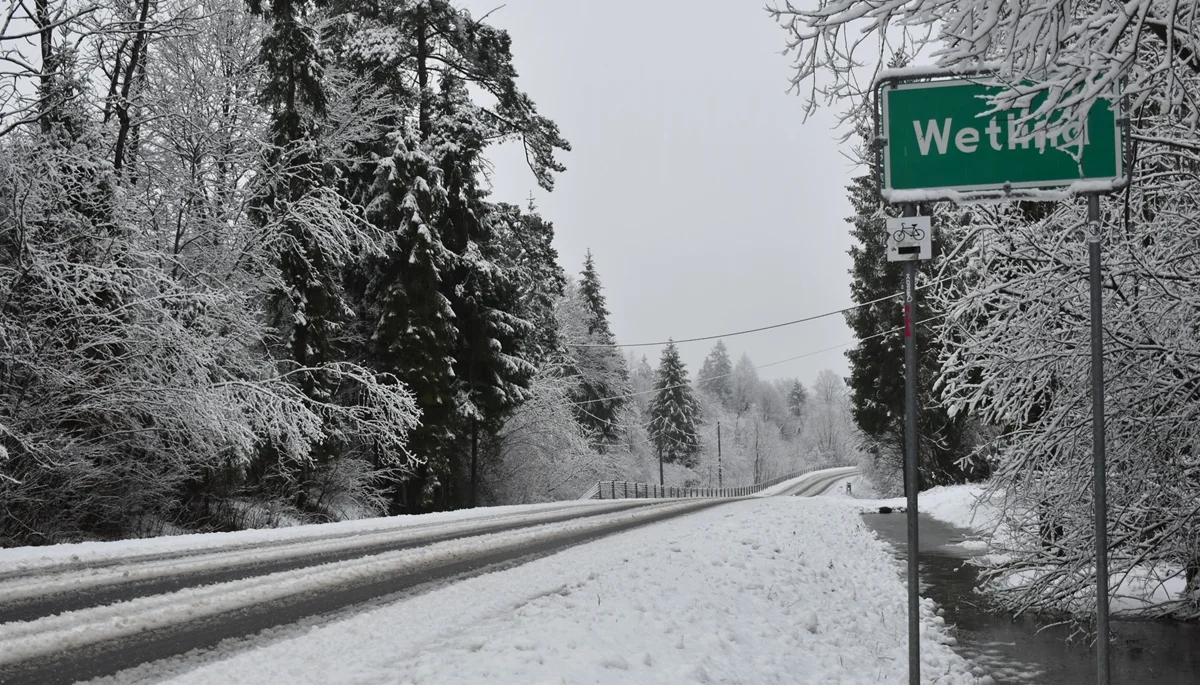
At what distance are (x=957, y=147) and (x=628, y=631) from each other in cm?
401

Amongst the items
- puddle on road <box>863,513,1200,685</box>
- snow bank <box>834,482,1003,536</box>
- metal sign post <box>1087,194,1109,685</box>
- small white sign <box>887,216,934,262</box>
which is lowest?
snow bank <box>834,482,1003,536</box>

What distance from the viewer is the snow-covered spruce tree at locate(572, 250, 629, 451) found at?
4488 centimetres

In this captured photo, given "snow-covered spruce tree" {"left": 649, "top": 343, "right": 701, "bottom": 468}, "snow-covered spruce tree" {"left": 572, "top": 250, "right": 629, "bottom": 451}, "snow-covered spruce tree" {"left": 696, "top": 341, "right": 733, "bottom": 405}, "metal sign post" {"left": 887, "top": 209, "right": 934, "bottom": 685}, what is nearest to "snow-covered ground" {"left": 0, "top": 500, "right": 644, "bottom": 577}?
"metal sign post" {"left": 887, "top": 209, "right": 934, "bottom": 685}

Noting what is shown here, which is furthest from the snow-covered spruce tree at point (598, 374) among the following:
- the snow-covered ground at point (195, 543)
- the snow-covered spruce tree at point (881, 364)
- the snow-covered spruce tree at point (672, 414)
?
the snow-covered ground at point (195, 543)

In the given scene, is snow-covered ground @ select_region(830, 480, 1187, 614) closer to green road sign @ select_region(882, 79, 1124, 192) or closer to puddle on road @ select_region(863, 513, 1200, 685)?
puddle on road @ select_region(863, 513, 1200, 685)

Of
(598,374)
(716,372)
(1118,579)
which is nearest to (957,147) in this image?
(1118,579)

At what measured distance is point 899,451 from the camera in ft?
124

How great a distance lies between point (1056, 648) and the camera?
8.00m

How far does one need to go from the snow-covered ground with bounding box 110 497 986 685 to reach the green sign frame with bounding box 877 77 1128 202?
328 centimetres

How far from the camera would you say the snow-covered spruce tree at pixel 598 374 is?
44.9 m

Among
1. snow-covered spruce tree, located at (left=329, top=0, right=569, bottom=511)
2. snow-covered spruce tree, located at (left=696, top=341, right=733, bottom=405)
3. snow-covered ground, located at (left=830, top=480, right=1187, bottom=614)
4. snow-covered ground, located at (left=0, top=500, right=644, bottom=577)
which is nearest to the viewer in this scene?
snow-covered ground, located at (left=830, top=480, right=1187, bottom=614)

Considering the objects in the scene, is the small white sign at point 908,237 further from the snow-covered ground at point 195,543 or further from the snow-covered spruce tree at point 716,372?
the snow-covered spruce tree at point 716,372

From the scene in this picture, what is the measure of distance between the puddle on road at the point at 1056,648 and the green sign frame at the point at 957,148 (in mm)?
4251

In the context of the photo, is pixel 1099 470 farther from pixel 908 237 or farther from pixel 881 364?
pixel 881 364
